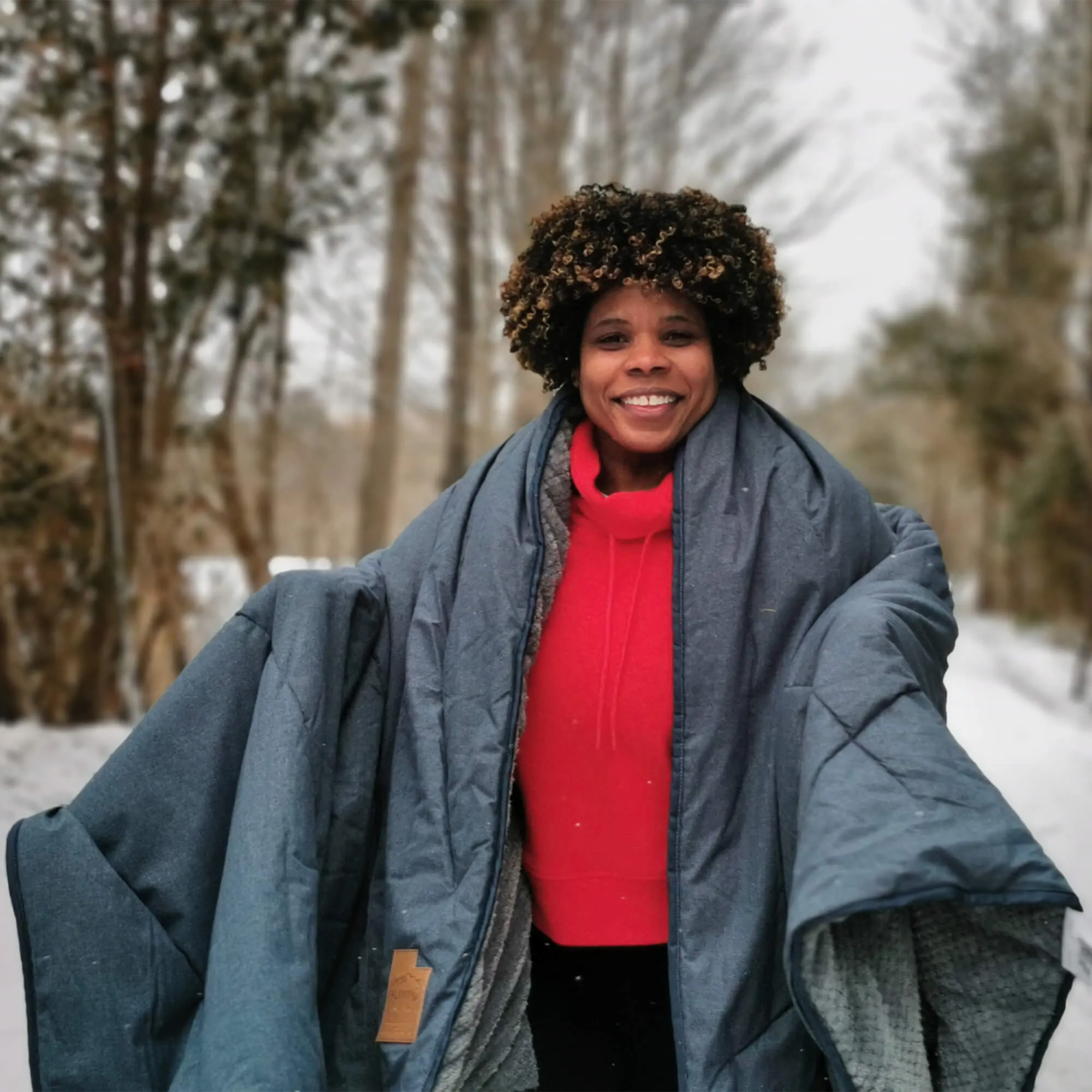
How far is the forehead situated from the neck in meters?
0.23

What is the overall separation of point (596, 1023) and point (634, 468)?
94 centimetres

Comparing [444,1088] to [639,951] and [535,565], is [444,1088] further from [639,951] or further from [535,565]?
[535,565]

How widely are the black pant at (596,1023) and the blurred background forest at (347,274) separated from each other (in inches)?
121

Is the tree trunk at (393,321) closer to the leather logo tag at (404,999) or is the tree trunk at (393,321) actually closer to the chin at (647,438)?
the chin at (647,438)

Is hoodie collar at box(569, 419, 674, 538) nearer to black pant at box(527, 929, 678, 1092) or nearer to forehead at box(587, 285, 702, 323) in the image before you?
forehead at box(587, 285, 702, 323)

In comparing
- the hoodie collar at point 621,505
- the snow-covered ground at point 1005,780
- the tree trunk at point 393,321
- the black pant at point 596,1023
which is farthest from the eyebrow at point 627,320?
the tree trunk at point 393,321

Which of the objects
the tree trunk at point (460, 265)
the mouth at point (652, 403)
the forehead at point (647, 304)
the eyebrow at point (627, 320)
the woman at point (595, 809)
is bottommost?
the woman at point (595, 809)

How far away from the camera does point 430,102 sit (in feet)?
40.7

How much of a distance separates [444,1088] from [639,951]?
40 centimetres

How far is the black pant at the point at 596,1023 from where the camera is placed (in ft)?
6.63

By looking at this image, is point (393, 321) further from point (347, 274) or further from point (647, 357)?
point (647, 357)

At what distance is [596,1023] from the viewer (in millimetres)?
2051

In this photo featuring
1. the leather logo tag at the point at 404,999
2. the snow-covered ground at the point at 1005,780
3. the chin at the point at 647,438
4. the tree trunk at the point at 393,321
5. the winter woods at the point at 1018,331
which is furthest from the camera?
the winter woods at the point at 1018,331

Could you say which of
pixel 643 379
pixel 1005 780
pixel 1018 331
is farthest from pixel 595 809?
pixel 1018 331
